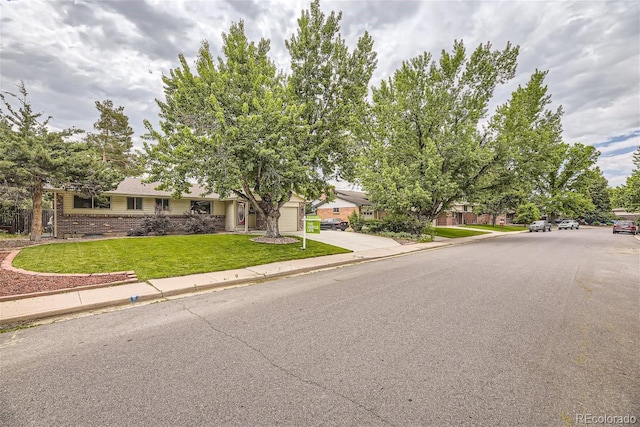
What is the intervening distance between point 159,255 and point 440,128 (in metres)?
21.5

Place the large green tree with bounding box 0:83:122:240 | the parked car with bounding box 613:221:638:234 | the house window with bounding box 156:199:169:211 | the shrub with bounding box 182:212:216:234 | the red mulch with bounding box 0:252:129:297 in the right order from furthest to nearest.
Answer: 1. the parked car with bounding box 613:221:638:234
2. the house window with bounding box 156:199:169:211
3. the shrub with bounding box 182:212:216:234
4. the large green tree with bounding box 0:83:122:240
5. the red mulch with bounding box 0:252:129:297

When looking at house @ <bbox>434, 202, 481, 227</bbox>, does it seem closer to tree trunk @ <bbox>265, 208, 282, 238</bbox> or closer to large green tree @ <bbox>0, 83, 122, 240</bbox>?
tree trunk @ <bbox>265, 208, 282, 238</bbox>

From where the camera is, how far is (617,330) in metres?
4.71

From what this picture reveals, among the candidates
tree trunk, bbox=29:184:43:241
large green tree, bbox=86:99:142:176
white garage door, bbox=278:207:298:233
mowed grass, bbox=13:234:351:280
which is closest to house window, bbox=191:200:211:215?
white garage door, bbox=278:207:298:233

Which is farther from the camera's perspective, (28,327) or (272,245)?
(272,245)

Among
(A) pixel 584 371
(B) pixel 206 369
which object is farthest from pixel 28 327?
(A) pixel 584 371

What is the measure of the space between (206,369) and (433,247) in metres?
16.7

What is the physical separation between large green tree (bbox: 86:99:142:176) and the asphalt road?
3226 centimetres

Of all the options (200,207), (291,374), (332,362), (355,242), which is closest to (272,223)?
(355,242)

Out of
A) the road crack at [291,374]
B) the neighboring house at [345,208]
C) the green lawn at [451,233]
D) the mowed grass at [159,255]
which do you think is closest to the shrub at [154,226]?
the mowed grass at [159,255]

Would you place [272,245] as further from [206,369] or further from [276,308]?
[206,369]

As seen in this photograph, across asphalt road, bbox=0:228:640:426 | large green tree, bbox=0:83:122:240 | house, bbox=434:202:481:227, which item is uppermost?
large green tree, bbox=0:83:122:240

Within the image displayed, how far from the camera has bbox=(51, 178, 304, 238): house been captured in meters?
16.4

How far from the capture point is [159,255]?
421 inches
